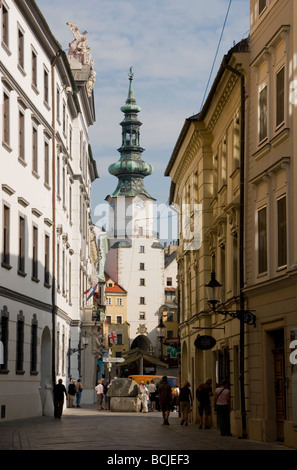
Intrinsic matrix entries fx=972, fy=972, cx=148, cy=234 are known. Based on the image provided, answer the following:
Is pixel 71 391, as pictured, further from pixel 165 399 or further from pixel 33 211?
pixel 165 399

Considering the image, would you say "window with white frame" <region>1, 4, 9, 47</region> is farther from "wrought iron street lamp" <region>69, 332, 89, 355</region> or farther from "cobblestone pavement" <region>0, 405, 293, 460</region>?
"wrought iron street lamp" <region>69, 332, 89, 355</region>

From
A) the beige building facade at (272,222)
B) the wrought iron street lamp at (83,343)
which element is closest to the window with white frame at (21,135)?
the beige building facade at (272,222)

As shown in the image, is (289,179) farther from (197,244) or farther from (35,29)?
(35,29)

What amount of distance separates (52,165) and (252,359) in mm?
18920

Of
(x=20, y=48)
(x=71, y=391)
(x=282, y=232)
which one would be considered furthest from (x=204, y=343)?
(x=71, y=391)

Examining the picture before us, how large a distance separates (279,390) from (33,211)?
16.1 metres

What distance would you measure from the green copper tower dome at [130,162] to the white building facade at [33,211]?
94.5m

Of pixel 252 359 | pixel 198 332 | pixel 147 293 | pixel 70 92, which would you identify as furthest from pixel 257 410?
pixel 147 293

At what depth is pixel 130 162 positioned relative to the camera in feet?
484

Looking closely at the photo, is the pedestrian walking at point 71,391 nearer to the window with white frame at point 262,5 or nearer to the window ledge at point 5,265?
the window ledge at point 5,265

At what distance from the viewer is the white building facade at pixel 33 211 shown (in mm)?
32031

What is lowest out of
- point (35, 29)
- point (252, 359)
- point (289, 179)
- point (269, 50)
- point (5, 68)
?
point (252, 359)
